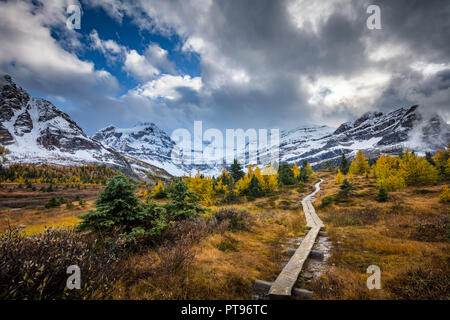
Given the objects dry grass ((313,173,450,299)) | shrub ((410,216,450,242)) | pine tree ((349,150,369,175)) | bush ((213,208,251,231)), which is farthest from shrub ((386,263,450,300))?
pine tree ((349,150,369,175))

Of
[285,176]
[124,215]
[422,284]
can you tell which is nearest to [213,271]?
[124,215]

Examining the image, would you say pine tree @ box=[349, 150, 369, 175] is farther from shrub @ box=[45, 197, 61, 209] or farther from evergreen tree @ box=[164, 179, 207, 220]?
shrub @ box=[45, 197, 61, 209]

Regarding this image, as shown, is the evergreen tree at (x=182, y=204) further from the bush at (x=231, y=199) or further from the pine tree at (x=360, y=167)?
the pine tree at (x=360, y=167)

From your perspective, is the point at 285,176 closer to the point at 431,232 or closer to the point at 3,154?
the point at 431,232

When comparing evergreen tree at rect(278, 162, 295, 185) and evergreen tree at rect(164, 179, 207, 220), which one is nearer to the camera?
evergreen tree at rect(164, 179, 207, 220)

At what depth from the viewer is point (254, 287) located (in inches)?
206

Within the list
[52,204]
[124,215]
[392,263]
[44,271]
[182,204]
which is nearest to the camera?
[44,271]

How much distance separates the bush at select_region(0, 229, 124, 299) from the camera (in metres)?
3.16

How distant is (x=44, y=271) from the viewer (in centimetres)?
359

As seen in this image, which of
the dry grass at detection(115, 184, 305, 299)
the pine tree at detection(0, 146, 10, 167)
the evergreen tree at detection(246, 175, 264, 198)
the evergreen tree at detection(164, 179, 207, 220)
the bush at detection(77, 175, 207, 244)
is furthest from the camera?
the pine tree at detection(0, 146, 10, 167)

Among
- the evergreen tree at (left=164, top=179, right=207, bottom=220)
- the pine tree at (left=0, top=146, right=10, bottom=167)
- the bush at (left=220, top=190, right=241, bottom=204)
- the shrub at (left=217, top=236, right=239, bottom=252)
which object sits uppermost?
the pine tree at (left=0, top=146, right=10, bottom=167)

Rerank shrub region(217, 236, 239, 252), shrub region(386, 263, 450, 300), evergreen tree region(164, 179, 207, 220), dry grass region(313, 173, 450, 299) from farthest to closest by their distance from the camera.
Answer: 1. evergreen tree region(164, 179, 207, 220)
2. shrub region(217, 236, 239, 252)
3. dry grass region(313, 173, 450, 299)
4. shrub region(386, 263, 450, 300)
